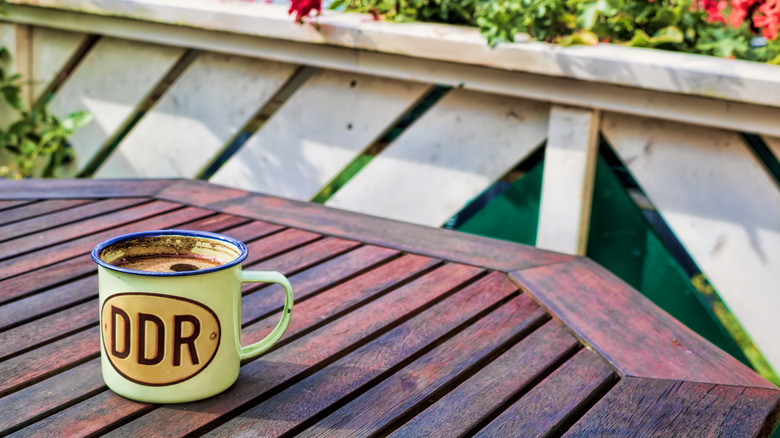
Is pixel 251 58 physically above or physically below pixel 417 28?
below

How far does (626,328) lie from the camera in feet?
3.07

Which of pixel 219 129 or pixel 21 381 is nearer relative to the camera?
pixel 21 381

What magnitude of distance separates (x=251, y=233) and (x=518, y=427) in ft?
1.91

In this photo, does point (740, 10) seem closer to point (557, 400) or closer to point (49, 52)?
point (557, 400)

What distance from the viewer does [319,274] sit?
104 centimetres

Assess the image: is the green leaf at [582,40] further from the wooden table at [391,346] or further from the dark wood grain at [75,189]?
the dark wood grain at [75,189]

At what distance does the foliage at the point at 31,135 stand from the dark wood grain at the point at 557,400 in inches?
73.4

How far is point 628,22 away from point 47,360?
1.49 meters

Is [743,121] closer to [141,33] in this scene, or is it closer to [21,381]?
[21,381]

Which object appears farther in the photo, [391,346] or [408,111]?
[408,111]

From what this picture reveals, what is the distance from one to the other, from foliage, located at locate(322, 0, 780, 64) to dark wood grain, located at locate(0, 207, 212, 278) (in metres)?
0.78

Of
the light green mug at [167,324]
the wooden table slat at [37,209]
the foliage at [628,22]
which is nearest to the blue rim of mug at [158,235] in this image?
the light green mug at [167,324]

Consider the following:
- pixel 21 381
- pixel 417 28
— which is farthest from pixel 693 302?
pixel 21 381

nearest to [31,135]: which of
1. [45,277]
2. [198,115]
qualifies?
[198,115]
